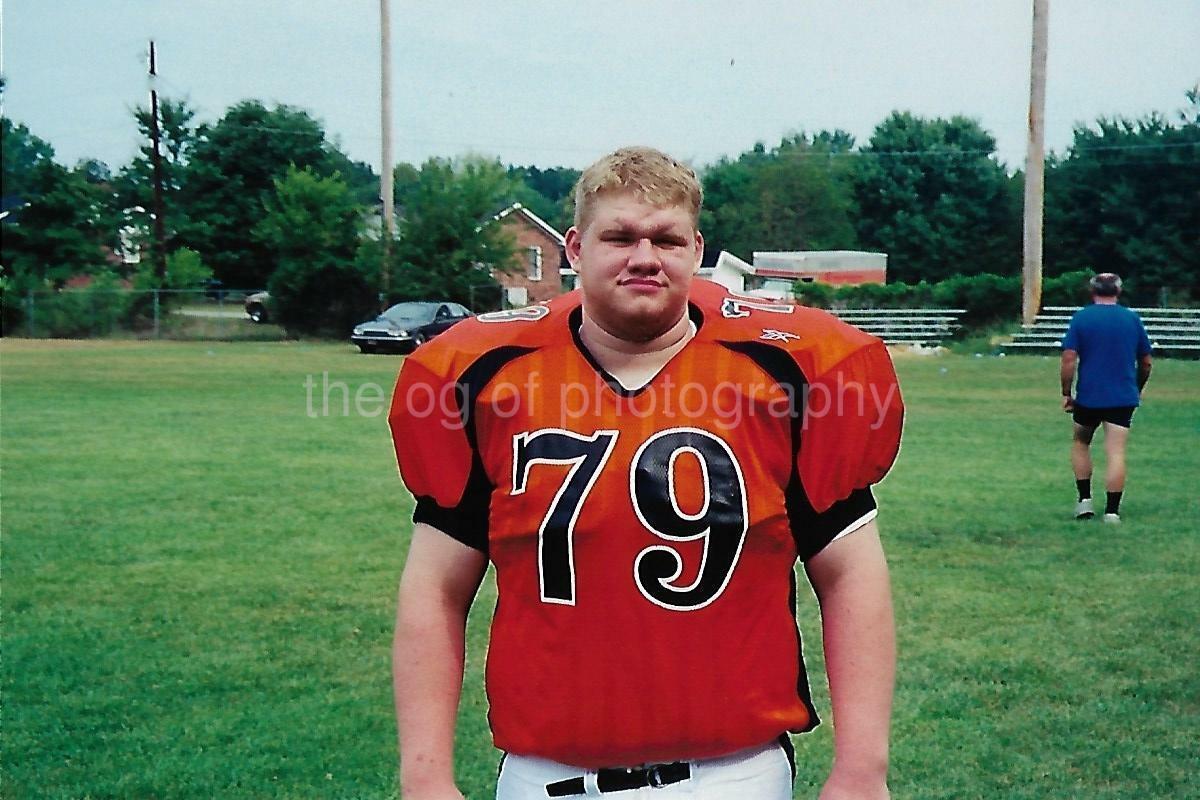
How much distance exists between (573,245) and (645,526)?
0.52 m

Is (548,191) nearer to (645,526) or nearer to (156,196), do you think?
(156,196)

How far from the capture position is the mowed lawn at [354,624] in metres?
4.79

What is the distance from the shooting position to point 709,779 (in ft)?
7.13

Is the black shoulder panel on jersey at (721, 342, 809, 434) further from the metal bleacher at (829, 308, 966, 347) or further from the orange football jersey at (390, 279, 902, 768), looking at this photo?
the metal bleacher at (829, 308, 966, 347)

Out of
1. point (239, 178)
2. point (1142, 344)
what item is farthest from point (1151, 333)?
point (239, 178)

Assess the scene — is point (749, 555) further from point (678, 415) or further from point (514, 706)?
point (514, 706)

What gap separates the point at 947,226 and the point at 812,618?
2175 inches

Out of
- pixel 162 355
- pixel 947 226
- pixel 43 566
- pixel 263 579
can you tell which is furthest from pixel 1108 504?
pixel 947 226

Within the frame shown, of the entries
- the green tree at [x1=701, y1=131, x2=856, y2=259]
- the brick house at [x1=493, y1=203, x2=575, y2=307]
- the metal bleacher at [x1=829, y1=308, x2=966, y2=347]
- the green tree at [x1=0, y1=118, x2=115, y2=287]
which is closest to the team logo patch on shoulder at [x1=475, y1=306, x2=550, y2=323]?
the metal bleacher at [x1=829, y1=308, x2=966, y2=347]

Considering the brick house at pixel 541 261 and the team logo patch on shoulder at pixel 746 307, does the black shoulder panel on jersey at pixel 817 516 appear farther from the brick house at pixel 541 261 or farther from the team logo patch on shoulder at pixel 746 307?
the brick house at pixel 541 261

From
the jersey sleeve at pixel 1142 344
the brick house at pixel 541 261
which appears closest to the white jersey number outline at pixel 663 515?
the jersey sleeve at pixel 1142 344

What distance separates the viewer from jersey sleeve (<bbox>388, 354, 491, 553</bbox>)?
2.23 m

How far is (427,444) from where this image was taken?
7.36 feet

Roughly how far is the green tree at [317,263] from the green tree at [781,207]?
86.8ft
